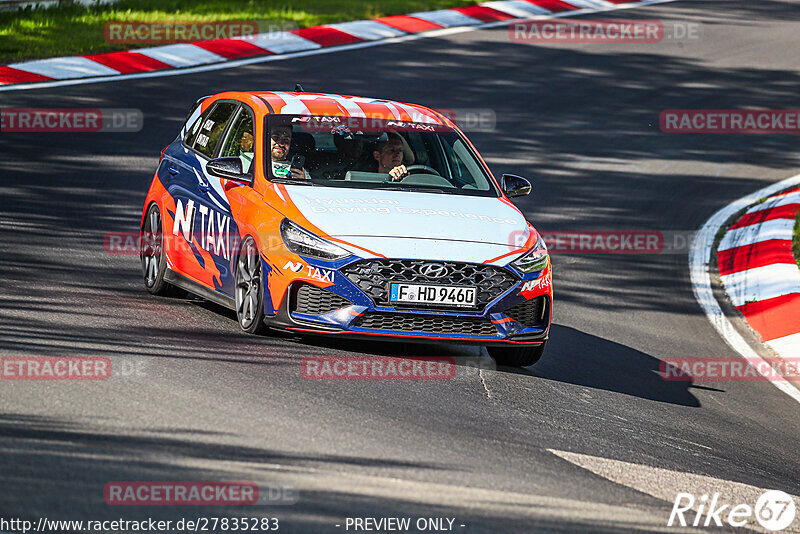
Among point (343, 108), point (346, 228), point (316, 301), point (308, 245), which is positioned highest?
point (343, 108)

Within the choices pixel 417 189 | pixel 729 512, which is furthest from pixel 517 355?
pixel 729 512

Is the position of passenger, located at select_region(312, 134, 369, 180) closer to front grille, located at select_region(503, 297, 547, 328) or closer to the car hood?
the car hood

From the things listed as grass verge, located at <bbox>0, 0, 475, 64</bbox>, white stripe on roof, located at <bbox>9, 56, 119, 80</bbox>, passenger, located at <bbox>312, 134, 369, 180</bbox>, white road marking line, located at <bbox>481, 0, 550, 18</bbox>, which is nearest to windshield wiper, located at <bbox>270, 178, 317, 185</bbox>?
passenger, located at <bbox>312, 134, 369, 180</bbox>

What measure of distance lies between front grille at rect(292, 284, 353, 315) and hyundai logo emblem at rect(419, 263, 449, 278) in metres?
0.54

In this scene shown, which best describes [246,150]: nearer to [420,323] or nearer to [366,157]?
[366,157]

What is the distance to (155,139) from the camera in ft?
51.5

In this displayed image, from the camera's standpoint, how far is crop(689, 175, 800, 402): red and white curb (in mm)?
10734

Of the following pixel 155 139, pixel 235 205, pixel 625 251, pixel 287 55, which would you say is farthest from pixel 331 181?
pixel 287 55

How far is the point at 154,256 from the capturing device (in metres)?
10.5

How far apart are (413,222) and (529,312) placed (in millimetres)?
992

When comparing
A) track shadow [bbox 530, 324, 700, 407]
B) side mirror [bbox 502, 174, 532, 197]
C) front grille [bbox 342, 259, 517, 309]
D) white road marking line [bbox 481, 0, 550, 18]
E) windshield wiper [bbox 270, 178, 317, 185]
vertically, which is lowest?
track shadow [bbox 530, 324, 700, 407]

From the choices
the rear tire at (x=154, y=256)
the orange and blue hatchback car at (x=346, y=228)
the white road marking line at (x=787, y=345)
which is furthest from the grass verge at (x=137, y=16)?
the white road marking line at (x=787, y=345)

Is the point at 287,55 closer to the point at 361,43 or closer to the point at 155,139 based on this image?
the point at 361,43

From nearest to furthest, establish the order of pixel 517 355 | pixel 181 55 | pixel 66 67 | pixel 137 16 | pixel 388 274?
pixel 388 274
pixel 517 355
pixel 66 67
pixel 181 55
pixel 137 16
